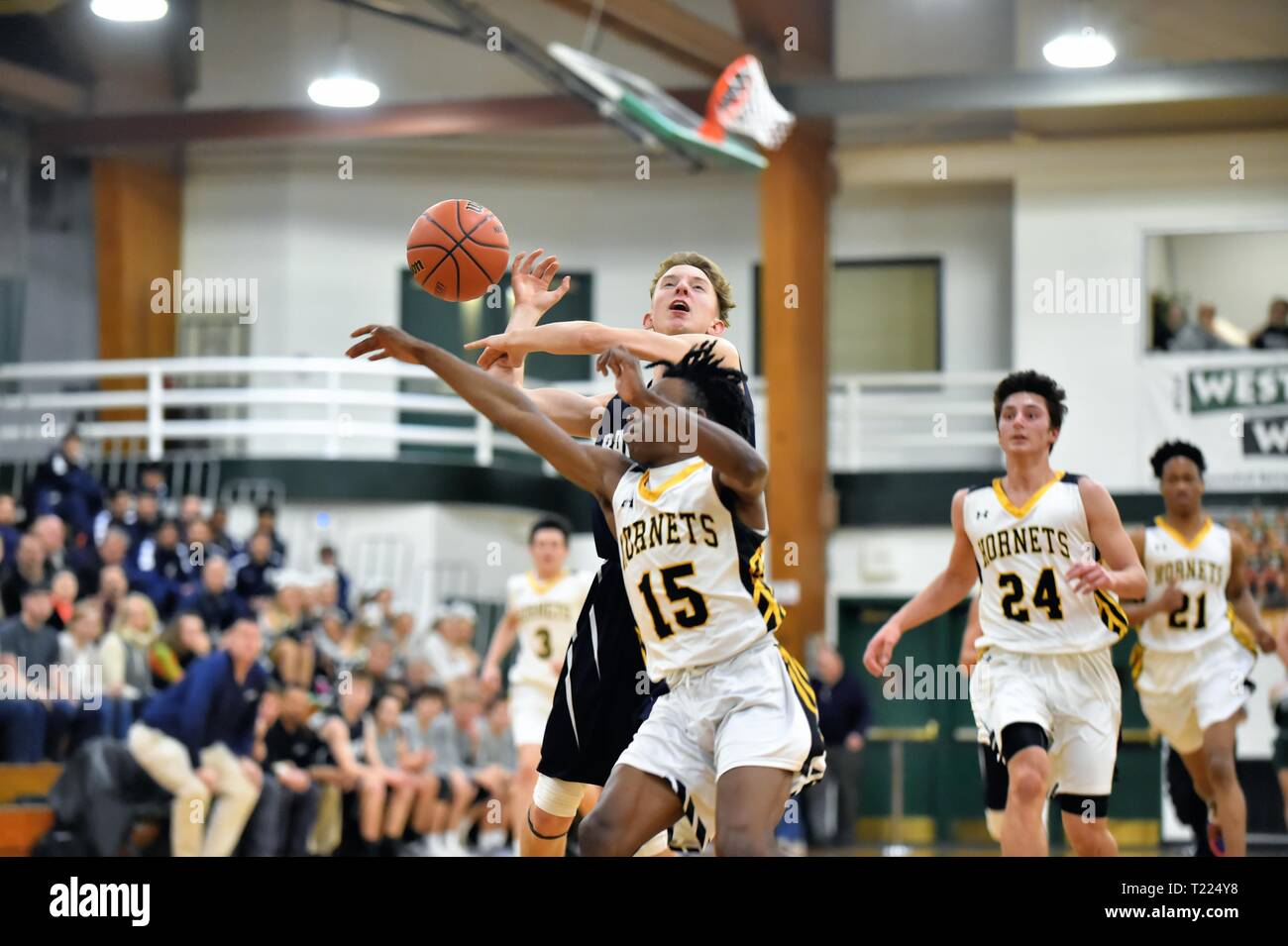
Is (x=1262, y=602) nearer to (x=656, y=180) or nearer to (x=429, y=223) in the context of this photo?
(x=656, y=180)

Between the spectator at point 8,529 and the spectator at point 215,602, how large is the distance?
4.28 feet

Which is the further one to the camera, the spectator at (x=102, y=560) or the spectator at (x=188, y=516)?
the spectator at (x=188, y=516)

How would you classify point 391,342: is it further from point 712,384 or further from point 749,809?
point 749,809

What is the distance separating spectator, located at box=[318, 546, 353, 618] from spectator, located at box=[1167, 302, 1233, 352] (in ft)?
26.4

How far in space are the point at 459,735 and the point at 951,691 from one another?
6046 mm

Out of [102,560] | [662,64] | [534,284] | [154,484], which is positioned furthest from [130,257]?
[534,284]

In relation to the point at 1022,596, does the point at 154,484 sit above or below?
above

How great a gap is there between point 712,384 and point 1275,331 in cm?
1191

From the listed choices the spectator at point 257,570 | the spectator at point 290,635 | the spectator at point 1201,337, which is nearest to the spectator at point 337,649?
the spectator at point 290,635

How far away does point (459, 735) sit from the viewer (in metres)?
12.4

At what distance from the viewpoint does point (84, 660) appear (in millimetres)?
11180

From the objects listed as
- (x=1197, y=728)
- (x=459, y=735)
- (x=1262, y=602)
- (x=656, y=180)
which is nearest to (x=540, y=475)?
(x=656, y=180)

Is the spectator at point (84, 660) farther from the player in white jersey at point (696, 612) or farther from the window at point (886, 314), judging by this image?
the window at point (886, 314)

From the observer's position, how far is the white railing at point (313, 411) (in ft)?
52.0
